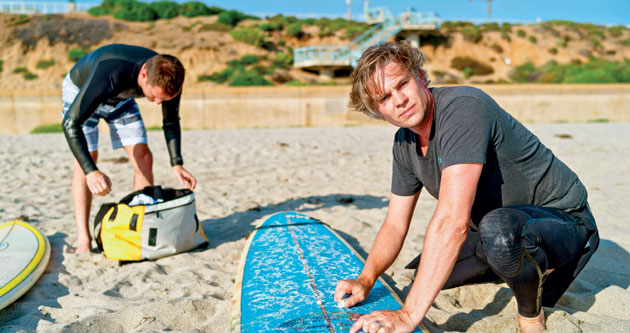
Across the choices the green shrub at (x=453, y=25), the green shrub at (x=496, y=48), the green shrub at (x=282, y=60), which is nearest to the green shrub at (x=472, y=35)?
the green shrub at (x=453, y=25)

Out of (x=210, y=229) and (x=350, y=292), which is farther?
(x=210, y=229)

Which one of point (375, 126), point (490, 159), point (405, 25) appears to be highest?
point (405, 25)

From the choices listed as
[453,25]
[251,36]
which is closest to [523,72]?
[453,25]

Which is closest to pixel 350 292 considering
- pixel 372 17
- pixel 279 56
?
pixel 279 56

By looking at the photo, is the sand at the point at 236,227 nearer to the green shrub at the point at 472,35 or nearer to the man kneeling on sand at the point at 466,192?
the man kneeling on sand at the point at 466,192

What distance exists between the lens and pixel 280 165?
6.58 meters

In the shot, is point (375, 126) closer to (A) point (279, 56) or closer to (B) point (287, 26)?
(A) point (279, 56)

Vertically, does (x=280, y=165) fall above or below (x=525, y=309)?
below

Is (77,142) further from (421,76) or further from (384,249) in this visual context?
(421,76)

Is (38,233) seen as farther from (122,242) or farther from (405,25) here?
(405,25)

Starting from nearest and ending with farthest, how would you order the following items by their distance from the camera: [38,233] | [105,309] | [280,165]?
[105,309]
[38,233]
[280,165]

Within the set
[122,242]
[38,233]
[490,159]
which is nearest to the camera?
[490,159]

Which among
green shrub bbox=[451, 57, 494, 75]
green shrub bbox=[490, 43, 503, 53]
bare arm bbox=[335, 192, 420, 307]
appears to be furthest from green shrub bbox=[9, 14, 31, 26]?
bare arm bbox=[335, 192, 420, 307]

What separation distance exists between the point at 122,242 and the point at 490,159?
91.8 inches
